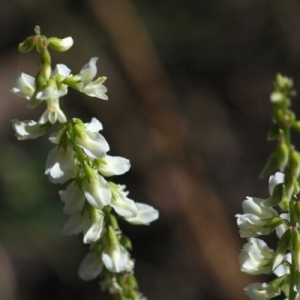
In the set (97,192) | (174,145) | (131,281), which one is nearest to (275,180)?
(97,192)

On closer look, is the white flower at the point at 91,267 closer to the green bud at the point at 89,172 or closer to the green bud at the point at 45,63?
the green bud at the point at 89,172

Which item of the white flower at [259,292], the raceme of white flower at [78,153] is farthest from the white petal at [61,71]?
the white flower at [259,292]

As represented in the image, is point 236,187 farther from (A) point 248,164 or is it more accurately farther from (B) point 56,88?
(B) point 56,88

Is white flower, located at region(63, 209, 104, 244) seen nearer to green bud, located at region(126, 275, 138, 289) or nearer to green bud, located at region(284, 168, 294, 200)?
green bud, located at region(126, 275, 138, 289)

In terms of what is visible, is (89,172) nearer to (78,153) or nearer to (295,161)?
(78,153)

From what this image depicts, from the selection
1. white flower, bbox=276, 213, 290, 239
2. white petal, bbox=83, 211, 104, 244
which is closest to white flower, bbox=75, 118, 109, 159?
white petal, bbox=83, 211, 104, 244
